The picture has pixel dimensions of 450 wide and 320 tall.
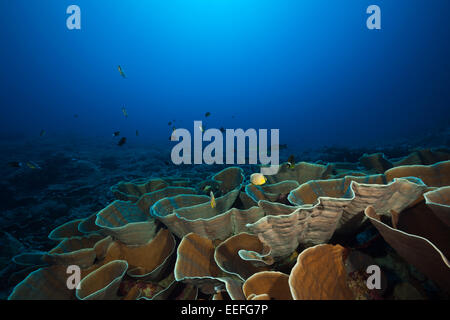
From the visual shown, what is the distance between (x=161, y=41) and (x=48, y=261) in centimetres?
15172

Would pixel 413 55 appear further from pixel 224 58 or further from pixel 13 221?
pixel 13 221

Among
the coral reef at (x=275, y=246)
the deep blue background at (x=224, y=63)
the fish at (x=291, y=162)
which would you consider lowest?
the coral reef at (x=275, y=246)

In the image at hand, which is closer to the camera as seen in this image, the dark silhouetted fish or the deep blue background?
the dark silhouetted fish

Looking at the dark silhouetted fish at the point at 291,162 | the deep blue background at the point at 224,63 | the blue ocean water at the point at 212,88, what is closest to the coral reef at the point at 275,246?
the blue ocean water at the point at 212,88

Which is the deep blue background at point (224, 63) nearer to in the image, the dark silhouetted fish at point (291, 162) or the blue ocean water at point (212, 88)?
the blue ocean water at point (212, 88)

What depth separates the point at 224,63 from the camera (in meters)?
135

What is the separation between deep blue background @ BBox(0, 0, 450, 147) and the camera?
238ft

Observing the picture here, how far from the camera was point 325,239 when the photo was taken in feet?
5.79

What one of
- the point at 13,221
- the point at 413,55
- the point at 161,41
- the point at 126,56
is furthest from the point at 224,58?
the point at 13,221

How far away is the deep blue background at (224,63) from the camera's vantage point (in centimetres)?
7256

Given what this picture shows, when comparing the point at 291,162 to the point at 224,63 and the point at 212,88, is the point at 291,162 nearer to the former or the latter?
the point at 224,63

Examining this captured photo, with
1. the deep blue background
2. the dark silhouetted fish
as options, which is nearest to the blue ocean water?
the dark silhouetted fish

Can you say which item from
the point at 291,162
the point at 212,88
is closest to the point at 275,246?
the point at 291,162

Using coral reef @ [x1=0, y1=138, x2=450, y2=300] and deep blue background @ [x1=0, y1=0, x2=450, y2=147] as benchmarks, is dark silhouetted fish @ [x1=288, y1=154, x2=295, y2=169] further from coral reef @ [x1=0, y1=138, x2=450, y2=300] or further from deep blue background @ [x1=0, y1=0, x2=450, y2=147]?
deep blue background @ [x1=0, y1=0, x2=450, y2=147]
